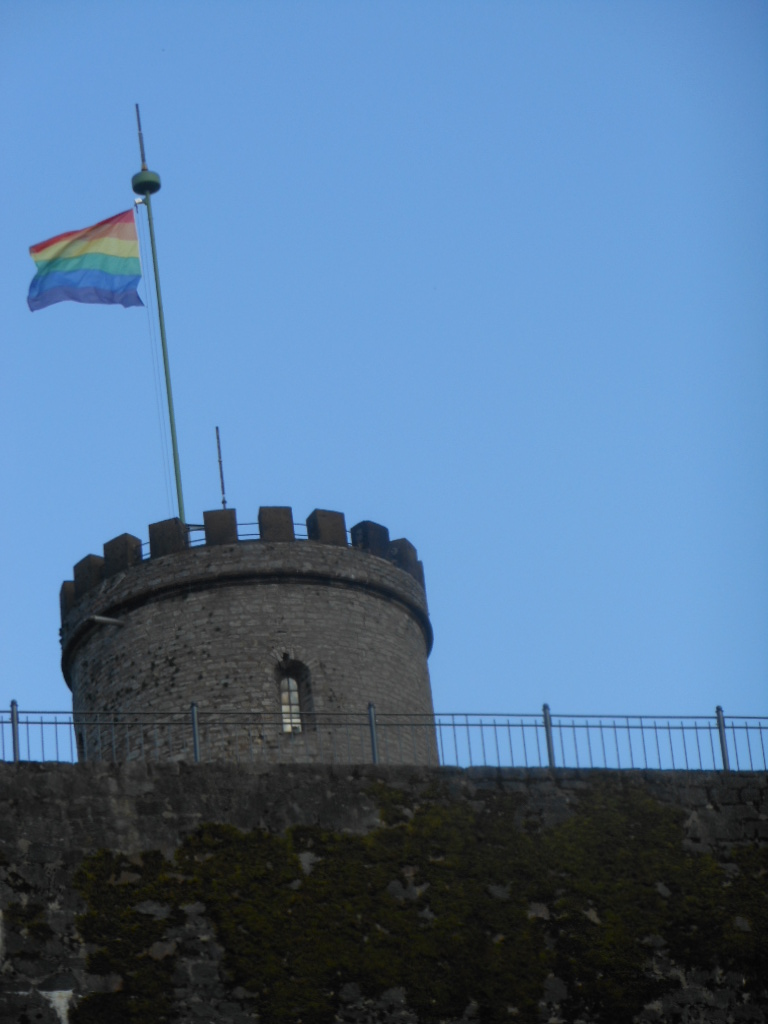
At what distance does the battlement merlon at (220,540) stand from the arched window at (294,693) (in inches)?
71.7

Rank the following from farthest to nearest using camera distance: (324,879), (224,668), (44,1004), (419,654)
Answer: (419,654)
(224,668)
(324,879)
(44,1004)

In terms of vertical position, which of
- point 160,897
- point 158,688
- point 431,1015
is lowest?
point 431,1015

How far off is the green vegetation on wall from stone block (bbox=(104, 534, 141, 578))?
6997mm

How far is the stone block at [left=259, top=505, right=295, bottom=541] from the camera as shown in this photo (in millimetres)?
30078

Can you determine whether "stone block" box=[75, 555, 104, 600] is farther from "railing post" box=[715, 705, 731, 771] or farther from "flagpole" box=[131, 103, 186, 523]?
"railing post" box=[715, 705, 731, 771]

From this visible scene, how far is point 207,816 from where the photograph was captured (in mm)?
23641

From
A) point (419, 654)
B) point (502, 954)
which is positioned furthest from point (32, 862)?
point (419, 654)

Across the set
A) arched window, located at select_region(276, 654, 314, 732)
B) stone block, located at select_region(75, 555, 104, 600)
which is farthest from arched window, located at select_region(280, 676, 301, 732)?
stone block, located at select_region(75, 555, 104, 600)

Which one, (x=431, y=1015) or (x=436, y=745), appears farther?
(x=436, y=745)

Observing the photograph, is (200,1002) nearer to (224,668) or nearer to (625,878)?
(625,878)

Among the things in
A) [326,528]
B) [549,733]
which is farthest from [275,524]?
[549,733]

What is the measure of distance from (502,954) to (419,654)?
7650mm

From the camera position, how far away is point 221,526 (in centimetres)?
3009

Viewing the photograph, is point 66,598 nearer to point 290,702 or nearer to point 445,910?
point 290,702
